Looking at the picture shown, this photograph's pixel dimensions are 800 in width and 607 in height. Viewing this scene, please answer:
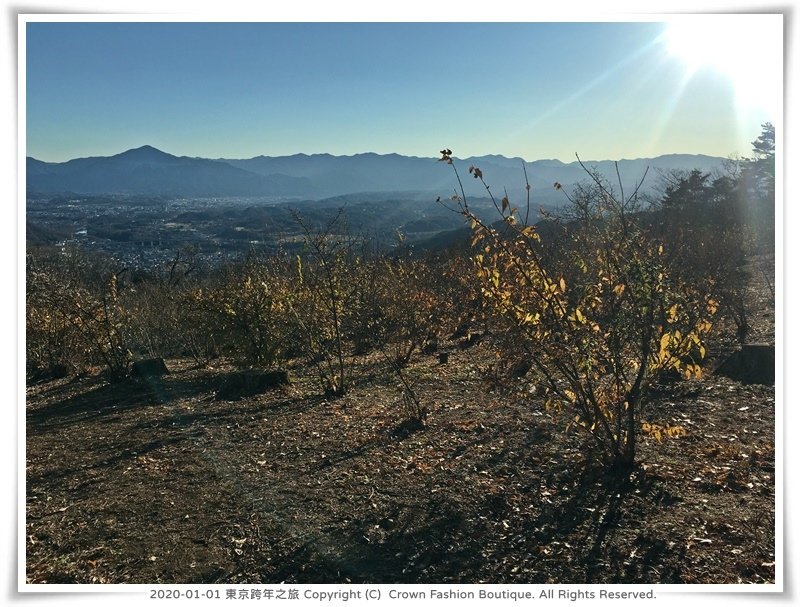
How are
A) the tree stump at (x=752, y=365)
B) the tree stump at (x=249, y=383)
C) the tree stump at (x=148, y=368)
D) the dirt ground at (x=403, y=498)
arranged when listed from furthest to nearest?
the tree stump at (x=148, y=368), the tree stump at (x=249, y=383), the tree stump at (x=752, y=365), the dirt ground at (x=403, y=498)

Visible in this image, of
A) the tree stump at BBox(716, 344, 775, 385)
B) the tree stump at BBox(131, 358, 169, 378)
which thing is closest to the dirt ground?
the tree stump at BBox(716, 344, 775, 385)

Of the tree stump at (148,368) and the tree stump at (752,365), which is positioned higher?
the tree stump at (752,365)

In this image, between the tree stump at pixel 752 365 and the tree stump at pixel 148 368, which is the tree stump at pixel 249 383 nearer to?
the tree stump at pixel 148 368

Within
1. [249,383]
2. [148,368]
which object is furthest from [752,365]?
[148,368]

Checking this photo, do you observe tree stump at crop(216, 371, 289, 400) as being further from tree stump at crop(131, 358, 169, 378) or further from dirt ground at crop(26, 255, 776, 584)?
tree stump at crop(131, 358, 169, 378)

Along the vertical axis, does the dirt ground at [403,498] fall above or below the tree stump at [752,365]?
below

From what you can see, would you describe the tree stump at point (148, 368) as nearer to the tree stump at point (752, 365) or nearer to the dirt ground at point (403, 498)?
the dirt ground at point (403, 498)

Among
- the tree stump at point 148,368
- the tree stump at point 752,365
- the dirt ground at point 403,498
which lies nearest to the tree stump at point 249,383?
the dirt ground at point 403,498

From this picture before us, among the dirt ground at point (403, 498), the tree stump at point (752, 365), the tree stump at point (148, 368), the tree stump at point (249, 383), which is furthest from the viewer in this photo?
the tree stump at point (148, 368)

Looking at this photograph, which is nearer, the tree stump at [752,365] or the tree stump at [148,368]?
the tree stump at [752,365]
